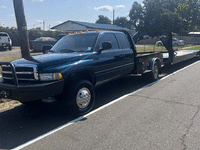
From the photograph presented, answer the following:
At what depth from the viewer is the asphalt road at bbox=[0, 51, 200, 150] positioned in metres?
3.16

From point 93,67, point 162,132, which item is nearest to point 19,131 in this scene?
point 93,67

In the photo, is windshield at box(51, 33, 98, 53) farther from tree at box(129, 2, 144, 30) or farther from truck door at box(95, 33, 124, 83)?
tree at box(129, 2, 144, 30)

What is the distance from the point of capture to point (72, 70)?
4.03 meters

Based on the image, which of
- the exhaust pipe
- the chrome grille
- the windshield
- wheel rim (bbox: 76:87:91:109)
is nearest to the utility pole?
the exhaust pipe

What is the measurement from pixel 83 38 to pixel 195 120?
3.40 metres

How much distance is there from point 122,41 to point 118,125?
10.2 feet

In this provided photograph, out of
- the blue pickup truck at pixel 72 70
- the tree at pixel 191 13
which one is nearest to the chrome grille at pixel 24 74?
the blue pickup truck at pixel 72 70

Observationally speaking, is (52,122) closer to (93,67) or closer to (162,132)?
(93,67)

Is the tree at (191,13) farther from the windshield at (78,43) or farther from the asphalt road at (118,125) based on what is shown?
the windshield at (78,43)

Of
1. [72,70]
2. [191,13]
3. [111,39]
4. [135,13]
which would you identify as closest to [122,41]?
[111,39]

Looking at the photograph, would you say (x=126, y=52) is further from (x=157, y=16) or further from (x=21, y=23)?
(x=157, y=16)

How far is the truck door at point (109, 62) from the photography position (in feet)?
16.0

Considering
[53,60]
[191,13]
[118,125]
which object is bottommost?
[118,125]

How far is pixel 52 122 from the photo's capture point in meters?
4.06
